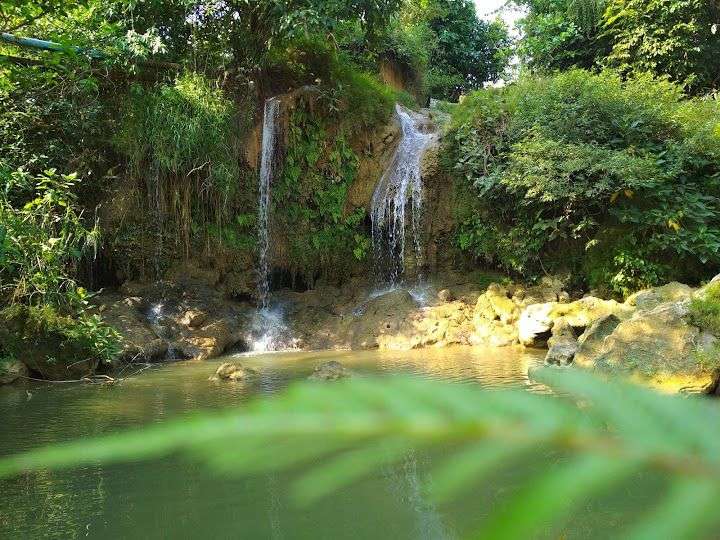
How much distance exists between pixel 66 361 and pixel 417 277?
712 cm

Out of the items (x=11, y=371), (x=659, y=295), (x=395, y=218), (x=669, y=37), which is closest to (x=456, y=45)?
(x=669, y=37)

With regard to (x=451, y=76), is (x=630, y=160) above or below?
below

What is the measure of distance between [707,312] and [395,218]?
7.70 meters

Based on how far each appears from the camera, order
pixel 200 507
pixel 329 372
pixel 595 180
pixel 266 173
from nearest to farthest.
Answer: pixel 200 507
pixel 329 372
pixel 595 180
pixel 266 173

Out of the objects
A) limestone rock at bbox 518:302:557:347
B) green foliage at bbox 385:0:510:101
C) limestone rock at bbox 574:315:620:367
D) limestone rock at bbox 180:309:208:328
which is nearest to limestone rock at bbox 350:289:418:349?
limestone rock at bbox 518:302:557:347

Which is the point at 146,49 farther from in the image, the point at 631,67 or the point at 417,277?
the point at 631,67

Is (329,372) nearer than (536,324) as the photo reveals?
Yes

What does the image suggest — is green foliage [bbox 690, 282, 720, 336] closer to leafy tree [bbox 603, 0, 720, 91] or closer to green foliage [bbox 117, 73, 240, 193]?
green foliage [bbox 117, 73, 240, 193]

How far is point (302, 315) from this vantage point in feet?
38.3

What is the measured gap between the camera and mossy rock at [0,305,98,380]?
7.45 meters

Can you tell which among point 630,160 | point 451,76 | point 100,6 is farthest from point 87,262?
point 451,76

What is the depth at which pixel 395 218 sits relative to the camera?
12.9 metres

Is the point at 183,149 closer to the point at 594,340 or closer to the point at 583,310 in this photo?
the point at 583,310

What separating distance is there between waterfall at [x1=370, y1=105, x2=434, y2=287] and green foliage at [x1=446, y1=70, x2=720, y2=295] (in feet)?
3.08
